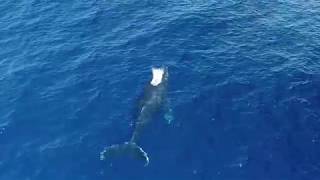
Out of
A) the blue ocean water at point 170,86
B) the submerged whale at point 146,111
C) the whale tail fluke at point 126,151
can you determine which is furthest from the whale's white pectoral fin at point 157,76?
the whale tail fluke at point 126,151

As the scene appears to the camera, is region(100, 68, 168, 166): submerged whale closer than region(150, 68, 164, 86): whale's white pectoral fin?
Yes

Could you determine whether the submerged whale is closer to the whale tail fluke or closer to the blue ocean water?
the whale tail fluke

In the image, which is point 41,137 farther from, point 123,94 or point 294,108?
point 294,108

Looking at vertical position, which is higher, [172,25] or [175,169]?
[172,25]

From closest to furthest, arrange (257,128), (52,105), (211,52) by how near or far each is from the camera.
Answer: (257,128), (52,105), (211,52)

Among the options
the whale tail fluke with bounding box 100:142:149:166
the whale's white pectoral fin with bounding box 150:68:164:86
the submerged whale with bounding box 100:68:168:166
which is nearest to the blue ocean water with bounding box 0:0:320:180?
the whale tail fluke with bounding box 100:142:149:166

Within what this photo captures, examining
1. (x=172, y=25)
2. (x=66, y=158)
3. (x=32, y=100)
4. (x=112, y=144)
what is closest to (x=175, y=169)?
(x=112, y=144)

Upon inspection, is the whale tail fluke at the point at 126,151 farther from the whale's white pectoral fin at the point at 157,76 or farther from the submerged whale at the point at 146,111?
the whale's white pectoral fin at the point at 157,76
